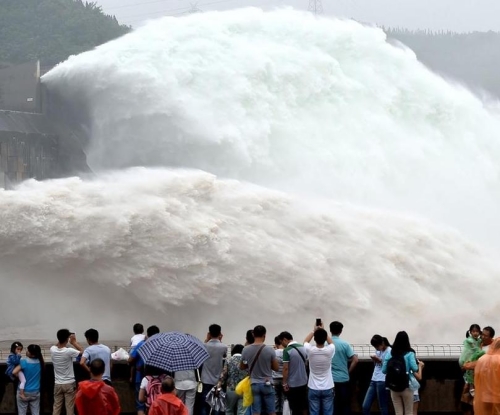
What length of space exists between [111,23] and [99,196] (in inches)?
3759

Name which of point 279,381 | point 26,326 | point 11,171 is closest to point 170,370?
point 279,381

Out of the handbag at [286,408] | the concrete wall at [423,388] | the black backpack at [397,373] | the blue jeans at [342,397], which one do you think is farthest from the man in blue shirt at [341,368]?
the concrete wall at [423,388]

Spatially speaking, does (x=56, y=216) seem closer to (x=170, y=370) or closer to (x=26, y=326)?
(x=26, y=326)

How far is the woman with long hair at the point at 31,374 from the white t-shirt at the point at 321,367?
3700 mm

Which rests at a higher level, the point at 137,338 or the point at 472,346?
the point at 137,338

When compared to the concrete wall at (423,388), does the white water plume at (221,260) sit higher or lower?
higher

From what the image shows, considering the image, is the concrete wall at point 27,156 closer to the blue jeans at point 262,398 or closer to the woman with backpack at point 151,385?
the blue jeans at point 262,398

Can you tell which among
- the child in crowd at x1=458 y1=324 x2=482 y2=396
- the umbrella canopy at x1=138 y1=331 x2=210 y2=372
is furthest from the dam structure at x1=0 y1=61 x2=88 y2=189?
the umbrella canopy at x1=138 y1=331 x2=210 y2=372

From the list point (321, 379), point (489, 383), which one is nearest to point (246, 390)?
point (321, 379)

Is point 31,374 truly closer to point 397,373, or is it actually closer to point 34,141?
point 397,373

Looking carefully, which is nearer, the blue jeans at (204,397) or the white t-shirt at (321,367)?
the white t-shirt at (321,367)

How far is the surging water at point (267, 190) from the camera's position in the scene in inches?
894

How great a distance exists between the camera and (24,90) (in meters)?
53.1

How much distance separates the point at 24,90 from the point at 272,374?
4284 cm
